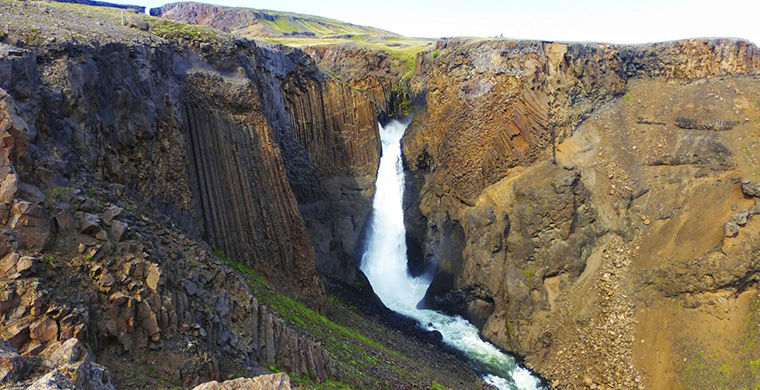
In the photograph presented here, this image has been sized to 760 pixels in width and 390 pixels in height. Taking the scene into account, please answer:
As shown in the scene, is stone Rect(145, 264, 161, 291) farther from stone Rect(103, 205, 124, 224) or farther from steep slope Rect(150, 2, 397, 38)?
steep slope Rect(150, 2, 397, 38)

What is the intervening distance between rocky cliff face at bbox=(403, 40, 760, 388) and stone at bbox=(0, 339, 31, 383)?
2325 cm

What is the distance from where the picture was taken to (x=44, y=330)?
25.3 feet

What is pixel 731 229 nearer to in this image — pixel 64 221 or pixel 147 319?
pixel 147 319

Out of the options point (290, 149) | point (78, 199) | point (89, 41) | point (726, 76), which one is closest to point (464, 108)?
point (290, 149)

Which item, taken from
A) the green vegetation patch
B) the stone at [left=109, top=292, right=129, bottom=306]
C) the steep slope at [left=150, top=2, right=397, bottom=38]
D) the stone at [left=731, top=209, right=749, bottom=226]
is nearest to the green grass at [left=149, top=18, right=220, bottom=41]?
the stone at [left=109, top=292, right=129, bottom=306]

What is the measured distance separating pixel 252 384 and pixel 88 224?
532 cm

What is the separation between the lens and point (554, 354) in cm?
Result: 2445

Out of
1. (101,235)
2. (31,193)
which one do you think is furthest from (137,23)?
(101,235)

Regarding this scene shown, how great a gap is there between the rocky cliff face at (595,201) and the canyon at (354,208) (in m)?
0.12

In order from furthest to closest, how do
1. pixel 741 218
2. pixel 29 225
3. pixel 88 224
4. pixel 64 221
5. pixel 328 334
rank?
pixel 741 218
pixel 328 334
pixel 88 224
pixel 64 221
pixel 29 225

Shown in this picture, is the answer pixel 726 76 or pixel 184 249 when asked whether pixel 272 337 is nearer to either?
pixel 184 249

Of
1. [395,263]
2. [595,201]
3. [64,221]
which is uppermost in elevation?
[64,221]

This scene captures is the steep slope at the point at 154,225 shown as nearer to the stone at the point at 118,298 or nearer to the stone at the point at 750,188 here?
the stone at the point at 118,298

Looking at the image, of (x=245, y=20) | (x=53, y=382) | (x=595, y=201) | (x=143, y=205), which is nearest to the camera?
(x=53, y=382)
